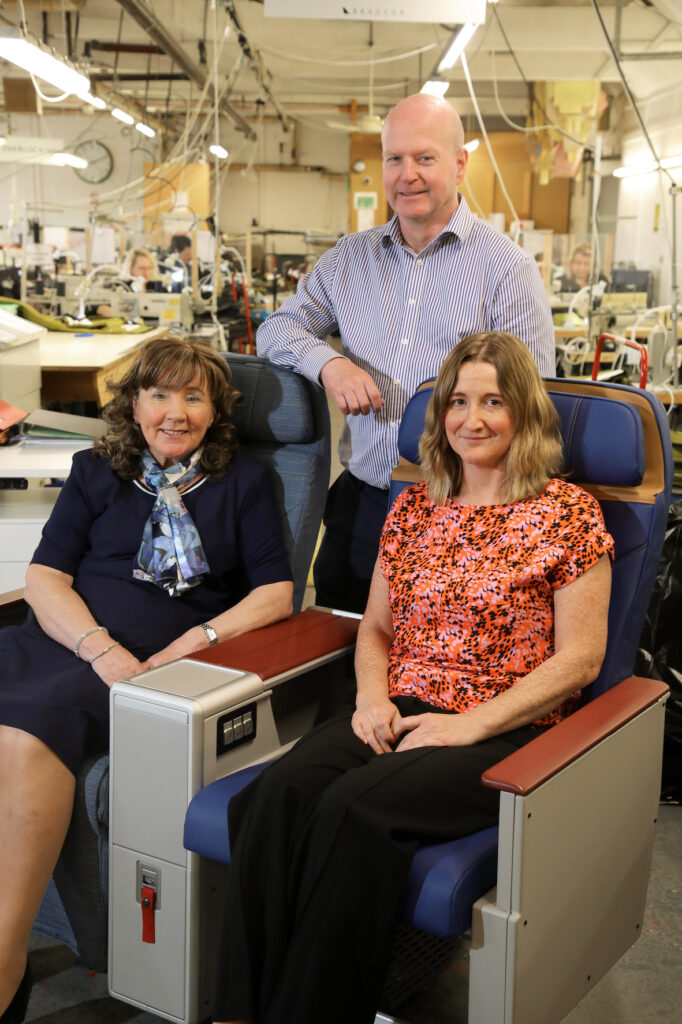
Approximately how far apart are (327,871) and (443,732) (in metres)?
0.33

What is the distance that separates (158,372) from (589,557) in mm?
973

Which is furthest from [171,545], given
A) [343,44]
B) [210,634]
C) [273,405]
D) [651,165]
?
[343,44]

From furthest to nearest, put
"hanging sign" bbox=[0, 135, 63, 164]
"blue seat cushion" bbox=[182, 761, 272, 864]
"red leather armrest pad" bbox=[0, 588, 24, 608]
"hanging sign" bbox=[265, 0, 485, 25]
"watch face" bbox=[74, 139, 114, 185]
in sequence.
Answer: "watch face" bbox=[74, 139, 114, 185] < "hanging sign" bbox=[0, 135, 63, 164] < "hanging sign" bbox=[265, 0, 485, 25] < "red leather armrest pad" bbox=[0, 588, 24, 608] < "blue seat cushion" bbox=[182, 761, 272, 864]

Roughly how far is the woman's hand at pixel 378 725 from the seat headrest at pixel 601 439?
1.91ft

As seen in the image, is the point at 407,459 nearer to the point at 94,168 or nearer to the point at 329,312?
the point at 329,312

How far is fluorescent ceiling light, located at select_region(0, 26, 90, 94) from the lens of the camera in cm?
385

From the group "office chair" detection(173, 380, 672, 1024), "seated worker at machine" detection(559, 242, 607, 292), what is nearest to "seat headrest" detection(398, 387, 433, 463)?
"office chair" detection(173, 380, 672, 1024)

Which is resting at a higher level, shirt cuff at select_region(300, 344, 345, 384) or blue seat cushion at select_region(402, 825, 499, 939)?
shirt cuff at select_region(300, 344, 345, 384)

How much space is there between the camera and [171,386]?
7.04 feet

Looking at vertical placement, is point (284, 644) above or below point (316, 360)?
below

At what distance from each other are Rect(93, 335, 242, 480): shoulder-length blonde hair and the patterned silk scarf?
7cm

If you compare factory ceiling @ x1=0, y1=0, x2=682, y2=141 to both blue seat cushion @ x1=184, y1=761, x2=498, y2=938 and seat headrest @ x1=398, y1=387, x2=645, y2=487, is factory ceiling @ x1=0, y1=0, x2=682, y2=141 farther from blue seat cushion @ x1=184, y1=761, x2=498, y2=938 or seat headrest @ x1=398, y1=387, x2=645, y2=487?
blue seat cushion @ x1=184, y1=761, x2=498, y2=938

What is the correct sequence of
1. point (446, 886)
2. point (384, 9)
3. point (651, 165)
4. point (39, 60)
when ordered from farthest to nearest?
point (651, 165), point (39, 60), point (384, 9), point (446, 886)

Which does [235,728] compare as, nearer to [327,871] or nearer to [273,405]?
[327,871]
